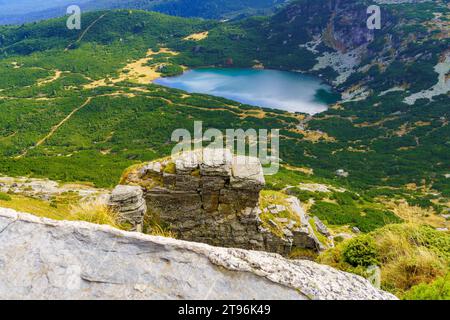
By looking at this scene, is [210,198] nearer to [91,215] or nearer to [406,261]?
[91,215]

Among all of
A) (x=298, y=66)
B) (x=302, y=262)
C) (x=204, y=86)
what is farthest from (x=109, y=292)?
(x=298, y=66)

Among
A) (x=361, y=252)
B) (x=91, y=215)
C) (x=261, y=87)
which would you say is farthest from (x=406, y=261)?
(x=261, y=87)

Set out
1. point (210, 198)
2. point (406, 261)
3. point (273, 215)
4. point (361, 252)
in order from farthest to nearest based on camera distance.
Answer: point (273, 215), point (210, 198), point (361, 252), point (406, 261)

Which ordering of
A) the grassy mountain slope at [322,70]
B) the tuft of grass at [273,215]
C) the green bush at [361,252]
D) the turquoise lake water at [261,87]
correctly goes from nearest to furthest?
the green bush at [361,252] < the tuft of grass at [273,215] < the grassy mountain slope at [322,70] < the turquoise lake water at [261,87]

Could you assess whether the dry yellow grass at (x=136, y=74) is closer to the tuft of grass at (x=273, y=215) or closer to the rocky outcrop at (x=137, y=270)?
the tuft of grass at (x=273, y=215)

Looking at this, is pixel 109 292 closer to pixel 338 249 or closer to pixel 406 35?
pixel 338 249

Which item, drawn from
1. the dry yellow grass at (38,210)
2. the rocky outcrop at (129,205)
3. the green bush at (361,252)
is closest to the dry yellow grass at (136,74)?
the dry yellow grass at (38,210)

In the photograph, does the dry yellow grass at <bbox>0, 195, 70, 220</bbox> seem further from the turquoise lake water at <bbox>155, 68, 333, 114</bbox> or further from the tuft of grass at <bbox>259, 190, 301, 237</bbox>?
the turquoise lake water at <bbox>155, 68, 333, 114</bbox>
